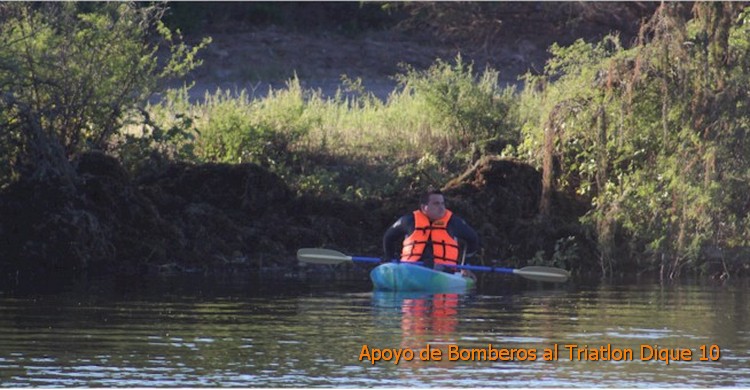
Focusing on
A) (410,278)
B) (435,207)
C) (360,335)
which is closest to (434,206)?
(435,207)

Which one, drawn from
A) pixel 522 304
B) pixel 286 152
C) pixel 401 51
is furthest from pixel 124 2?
pixel 401 51

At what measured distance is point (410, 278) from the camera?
74.3 ft

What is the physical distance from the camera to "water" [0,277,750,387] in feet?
48.4

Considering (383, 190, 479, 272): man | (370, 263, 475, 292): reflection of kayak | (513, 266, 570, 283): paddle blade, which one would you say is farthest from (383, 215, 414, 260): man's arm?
(513, 266, 570, 283): paddle blade

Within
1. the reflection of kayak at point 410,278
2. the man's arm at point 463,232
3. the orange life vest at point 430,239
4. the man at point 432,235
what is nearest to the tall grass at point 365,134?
the man at point 432,235

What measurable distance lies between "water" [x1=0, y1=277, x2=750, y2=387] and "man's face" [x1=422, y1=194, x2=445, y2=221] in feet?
3.76

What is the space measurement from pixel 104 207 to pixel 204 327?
317 inches

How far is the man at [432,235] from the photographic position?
23.1 metres

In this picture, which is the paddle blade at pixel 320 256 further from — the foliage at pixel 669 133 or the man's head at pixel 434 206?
the foliage at pixel 669 133

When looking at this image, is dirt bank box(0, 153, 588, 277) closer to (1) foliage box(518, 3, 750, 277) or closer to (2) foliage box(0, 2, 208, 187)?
(2) foliage box(0, 2, 208, 187)

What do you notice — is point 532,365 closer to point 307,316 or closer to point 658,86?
point 307,316
